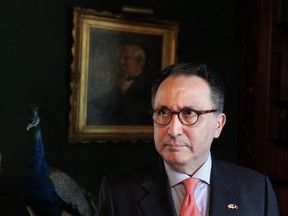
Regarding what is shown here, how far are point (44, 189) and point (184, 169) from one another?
1.13 meters

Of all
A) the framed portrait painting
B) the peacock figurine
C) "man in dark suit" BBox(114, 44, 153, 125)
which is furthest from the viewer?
"man in dark suit" BBox(114, 44, 153, 125)

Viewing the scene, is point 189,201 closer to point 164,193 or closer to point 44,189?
point 164,193

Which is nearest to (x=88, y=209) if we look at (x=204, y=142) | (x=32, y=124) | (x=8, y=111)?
(x=32, y=124)

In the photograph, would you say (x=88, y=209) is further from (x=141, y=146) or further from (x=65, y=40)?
(x=65, y=40)

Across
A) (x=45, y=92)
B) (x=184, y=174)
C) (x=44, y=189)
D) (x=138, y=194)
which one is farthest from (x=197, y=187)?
(x=45, y=92)

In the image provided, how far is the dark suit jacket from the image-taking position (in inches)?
49.6

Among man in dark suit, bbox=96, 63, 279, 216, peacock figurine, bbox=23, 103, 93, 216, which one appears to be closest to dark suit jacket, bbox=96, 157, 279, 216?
man in dark suit, bbox=96, 63, 279, 216

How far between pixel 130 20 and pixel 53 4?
516 mm

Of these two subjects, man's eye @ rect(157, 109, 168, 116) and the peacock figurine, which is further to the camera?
the peacock figurine

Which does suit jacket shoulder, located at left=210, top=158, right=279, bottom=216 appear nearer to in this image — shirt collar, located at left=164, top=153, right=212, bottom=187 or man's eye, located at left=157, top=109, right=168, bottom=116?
shirt collar, located at left=164, top=153, right=212, bottom=187

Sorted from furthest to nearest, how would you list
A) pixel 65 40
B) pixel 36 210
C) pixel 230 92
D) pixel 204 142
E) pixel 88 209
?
pixel 230 92 → pixel 65 40 → pixel 88 209 → pixel 36 210 → pixel 204 142

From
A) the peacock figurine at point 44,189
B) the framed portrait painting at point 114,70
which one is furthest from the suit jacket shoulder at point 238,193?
the framed portrait painting at point 114,70

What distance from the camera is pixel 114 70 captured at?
266 centimetres

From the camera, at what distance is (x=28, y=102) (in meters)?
2.42
